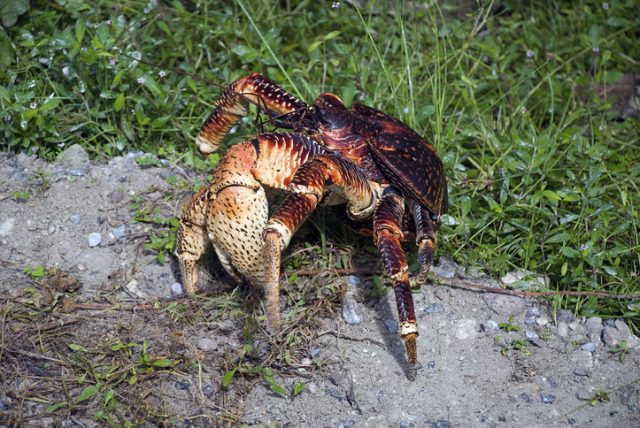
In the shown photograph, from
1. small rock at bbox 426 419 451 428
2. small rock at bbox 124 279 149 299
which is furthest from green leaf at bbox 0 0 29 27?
small rock at bbox 426 419 451 428

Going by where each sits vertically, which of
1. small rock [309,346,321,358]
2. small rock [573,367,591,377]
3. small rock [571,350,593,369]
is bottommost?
small rock [571,350,593,369]

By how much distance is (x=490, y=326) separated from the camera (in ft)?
A: 11.1

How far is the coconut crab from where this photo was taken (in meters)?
2.83

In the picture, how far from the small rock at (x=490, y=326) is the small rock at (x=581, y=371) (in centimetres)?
35

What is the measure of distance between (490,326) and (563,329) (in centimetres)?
32

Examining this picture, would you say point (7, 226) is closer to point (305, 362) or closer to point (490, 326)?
point (305, 362)

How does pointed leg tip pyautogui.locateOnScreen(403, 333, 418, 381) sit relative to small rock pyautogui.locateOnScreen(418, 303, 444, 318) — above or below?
above

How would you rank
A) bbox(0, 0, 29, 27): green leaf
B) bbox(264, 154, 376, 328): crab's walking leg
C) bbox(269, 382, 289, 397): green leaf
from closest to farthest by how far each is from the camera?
bbox(264, 154, 376, 328): crab's walking leg → bbox(269, 382, 289, 397): green leaf → bbox(0, 0, 29, 27): green leaf

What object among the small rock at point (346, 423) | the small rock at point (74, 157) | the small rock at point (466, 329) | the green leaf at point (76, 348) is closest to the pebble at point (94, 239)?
the small rock at point (74, 157)

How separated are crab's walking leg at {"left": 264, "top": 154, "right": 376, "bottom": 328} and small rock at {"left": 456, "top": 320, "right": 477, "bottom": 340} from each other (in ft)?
2.45

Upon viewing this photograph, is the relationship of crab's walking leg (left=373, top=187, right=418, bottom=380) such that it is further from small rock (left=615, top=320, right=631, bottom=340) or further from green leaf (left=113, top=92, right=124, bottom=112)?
green leaf (left=113, top=92, right=124, bottom=112)

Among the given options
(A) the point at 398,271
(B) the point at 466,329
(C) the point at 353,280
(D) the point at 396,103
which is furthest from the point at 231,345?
(D) the point at 396,103

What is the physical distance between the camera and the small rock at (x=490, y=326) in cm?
336

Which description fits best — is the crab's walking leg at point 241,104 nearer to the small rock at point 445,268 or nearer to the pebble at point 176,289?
the pebble at point 176,289
